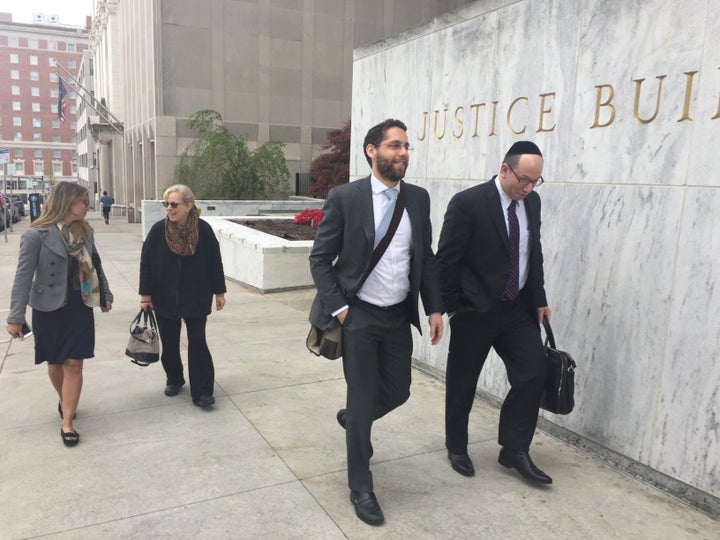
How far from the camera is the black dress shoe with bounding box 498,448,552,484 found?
3.59 meters

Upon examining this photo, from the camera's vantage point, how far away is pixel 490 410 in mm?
4852

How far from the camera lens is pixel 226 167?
21.6m

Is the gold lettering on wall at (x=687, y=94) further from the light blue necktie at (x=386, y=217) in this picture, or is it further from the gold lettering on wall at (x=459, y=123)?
the gold lettering on wall at (x=459, y=123)

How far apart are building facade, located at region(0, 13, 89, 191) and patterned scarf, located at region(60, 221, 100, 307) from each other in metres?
116

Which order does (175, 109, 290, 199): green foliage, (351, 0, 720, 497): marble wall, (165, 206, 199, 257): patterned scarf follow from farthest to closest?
1. (175, 109, 290, 199): green foliage
2. (165, 206, 199, 257): patterned scarf
3. (351, 0, 720, 497): marble wall

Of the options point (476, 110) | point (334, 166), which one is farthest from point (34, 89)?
point (476, 110)

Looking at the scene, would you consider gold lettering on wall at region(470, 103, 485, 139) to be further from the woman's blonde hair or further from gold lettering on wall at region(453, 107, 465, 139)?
the woman's blonde hair

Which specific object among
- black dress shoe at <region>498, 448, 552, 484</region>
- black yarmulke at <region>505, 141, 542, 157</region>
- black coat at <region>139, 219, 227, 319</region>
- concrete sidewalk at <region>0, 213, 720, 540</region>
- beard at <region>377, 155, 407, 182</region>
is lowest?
concrete sidewalk at <region>0, 213, 720, 540</region>

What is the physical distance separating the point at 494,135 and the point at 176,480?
3423 millimetres

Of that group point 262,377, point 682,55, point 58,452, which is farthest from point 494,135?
point 58,452

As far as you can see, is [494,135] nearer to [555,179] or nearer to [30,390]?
[555,179]

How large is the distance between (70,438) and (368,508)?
7.12 ft

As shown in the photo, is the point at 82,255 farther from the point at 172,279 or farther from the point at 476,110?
the point at 476,110

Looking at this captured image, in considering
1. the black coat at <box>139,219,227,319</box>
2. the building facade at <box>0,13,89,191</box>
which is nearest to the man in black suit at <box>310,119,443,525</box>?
the black coat at <box>139,219,227,319</box>
